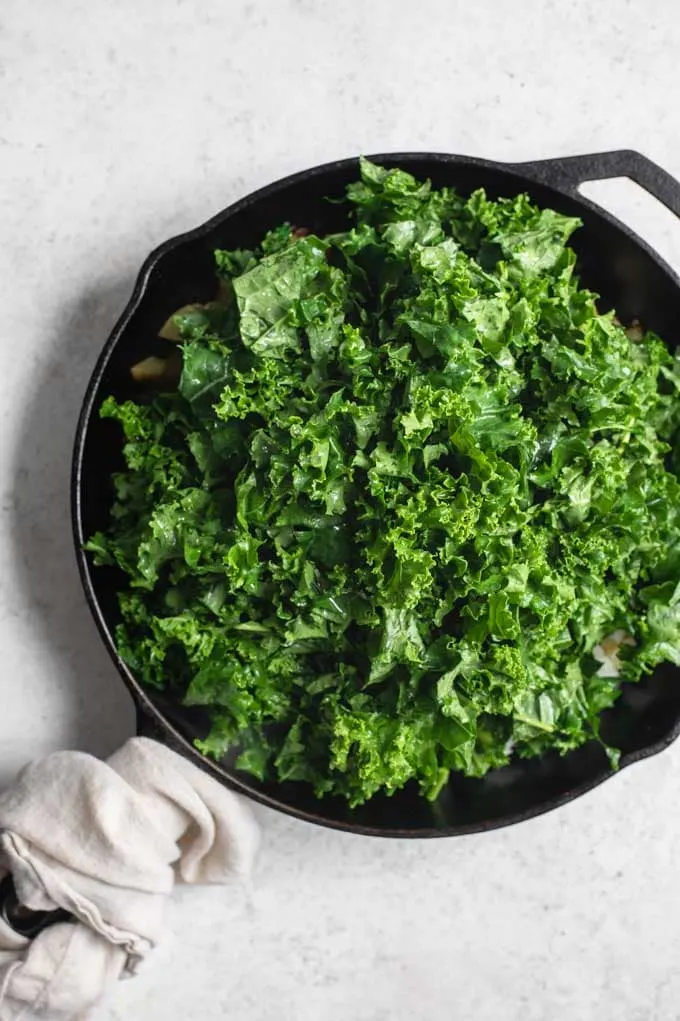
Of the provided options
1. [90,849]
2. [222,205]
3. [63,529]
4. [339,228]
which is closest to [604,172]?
[339,228]

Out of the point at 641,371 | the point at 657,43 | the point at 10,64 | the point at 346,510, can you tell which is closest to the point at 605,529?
the point at 641,371

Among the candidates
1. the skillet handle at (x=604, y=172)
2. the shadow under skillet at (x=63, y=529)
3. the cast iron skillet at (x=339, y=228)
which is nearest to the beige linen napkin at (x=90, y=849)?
the cast iron skillet at (x=339, y=228)

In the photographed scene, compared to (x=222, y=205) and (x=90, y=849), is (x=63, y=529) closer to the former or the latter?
(x=90, y=849)

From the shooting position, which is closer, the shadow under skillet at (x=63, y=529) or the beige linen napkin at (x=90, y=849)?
the beige linen napkin at (x=90, y=849)

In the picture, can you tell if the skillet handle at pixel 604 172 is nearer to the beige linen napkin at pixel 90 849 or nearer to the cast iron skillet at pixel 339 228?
the cast iron skillet at pixel 339 228

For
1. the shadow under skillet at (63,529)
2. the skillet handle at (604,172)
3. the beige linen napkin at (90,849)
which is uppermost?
the skillet handle at (604,172)

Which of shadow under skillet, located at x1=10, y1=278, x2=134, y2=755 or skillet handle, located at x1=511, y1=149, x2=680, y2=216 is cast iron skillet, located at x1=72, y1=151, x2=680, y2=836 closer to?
skillet handle, located at x1=511, y1=149, x2=680, y2=216

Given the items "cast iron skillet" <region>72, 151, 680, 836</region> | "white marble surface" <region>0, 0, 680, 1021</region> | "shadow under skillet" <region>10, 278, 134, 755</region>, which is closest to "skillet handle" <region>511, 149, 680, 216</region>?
"cast iron skillet" <region>72, 151, 680, 836</region>

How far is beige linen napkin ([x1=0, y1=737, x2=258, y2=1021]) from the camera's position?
2168mm

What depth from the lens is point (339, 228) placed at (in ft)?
7.62

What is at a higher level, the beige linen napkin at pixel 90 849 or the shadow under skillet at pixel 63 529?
the shadow under skillet at pixel 63 529

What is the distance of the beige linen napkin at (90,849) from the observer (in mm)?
2168

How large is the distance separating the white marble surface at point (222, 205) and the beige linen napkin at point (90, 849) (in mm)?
223

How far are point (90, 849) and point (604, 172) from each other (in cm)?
172
